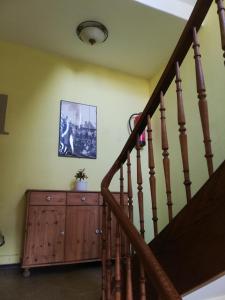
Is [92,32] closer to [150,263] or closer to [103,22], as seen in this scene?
[103,22]

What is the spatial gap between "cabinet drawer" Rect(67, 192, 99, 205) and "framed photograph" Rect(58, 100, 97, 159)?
755 millimetres

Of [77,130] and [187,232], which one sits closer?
[187,232]

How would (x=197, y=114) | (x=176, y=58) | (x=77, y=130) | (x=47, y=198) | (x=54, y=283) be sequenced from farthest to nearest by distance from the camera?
1. (x=77, y=130)
2. (x=197, y=114)
3. (x=47, y=198)
4. (x=54, y=283)
5. (x=176, y=58)

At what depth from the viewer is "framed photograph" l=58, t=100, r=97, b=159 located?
3740 millimetres

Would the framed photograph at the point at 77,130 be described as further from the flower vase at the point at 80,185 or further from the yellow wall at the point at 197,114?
the yellow wall at the point at 197,114

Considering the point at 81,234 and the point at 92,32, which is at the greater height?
the point at 92,32

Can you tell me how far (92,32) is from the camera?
135 inches

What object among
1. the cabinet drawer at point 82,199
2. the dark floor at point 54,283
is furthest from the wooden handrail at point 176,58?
the cabinet drawer at point 82,199

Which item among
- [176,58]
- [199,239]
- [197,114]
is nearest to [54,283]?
[199,239]

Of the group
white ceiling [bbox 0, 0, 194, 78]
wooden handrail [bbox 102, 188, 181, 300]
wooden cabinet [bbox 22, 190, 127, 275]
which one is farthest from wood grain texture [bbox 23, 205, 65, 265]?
white ceiling [bbox 0, 0, 194, 78]

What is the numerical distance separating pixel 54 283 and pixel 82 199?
98 cm

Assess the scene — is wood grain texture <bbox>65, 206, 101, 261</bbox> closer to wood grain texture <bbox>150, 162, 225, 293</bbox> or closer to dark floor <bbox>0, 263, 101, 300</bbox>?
dark floor <bbox>0, 263, 101, 300</bbox>

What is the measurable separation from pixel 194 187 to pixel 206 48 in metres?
1.76

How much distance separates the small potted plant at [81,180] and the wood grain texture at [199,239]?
2103mm
